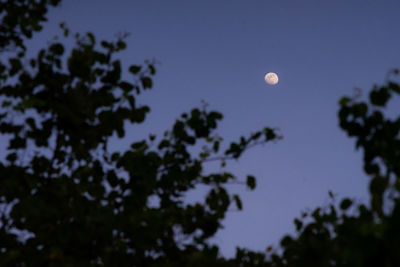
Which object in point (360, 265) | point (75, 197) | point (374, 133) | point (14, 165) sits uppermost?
point (14, 165)

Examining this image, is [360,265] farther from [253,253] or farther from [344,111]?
[253,253]

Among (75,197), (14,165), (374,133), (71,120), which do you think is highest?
(71,120)

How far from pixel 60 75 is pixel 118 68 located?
0.95 meters

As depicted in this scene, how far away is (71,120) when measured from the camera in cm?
679

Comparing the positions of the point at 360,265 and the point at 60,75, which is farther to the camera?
the point at 60,75

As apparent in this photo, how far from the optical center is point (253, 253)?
713 cm

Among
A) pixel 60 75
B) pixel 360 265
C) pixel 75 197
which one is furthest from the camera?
pixel 60 75

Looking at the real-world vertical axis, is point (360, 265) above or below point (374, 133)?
below

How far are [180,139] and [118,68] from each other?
5.24ft

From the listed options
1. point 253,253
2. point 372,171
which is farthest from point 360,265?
point 253,253

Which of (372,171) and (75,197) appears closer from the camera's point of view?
(372,171)

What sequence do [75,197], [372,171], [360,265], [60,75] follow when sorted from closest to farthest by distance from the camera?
1. [360,265]
2. [372,171]
3. [75,197]
4. [60,75]

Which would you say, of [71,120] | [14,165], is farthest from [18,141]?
[71,120]

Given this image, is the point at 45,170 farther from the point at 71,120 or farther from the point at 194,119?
the point at 194,119
